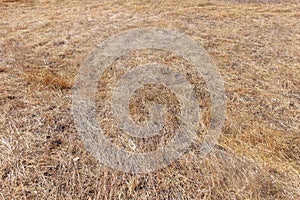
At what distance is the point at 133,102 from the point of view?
2.47m

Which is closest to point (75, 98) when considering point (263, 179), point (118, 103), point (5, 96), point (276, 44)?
point (118, 103)

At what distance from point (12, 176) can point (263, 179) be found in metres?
1.62

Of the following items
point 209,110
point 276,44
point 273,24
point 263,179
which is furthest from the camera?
point 273,24

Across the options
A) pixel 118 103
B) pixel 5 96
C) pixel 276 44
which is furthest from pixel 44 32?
Answer: pixel 276 44

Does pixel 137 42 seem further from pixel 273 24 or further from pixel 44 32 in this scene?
pixel 273 24

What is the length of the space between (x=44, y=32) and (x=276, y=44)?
122 inches

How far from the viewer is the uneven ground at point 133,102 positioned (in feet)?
5.81

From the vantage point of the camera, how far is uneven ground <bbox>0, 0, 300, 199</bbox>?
69.7 inches

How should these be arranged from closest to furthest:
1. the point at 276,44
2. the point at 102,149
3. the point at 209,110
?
the point at 102,149 → the point at 209,110 → the point at 276,44

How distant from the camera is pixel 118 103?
2461mm

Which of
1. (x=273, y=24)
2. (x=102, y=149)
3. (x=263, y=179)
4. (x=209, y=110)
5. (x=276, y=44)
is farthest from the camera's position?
(x=273, y=24)

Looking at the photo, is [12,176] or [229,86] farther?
[229,86]

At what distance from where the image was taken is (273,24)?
165 inches

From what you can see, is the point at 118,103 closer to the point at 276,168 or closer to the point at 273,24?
the point at 276,168
